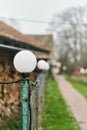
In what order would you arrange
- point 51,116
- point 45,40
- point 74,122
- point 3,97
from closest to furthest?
1. point 3,97
2. point 74,122
3. point 51,116
4. point 45,40

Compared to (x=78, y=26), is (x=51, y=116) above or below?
below

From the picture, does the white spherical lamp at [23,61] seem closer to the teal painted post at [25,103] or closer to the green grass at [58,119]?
the teal painted post at [25,103]

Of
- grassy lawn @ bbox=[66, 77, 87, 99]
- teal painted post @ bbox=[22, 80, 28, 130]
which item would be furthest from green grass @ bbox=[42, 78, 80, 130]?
grassy lawn @ bbox=[66, 77, 87, 99]

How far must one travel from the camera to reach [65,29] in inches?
2579

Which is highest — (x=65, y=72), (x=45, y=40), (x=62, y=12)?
(x=62, y=12)

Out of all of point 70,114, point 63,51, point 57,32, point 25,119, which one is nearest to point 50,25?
point 57,32

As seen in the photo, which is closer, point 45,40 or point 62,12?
point 45,40

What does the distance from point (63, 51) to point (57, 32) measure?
6.76m

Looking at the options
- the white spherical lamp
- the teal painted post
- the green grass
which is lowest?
the green grass

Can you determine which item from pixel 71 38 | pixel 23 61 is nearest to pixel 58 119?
pixel 23 61

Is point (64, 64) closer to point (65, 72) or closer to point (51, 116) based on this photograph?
point (65, 72)

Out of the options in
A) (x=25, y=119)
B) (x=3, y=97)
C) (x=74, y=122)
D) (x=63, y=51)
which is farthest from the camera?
(x=63, y=51)

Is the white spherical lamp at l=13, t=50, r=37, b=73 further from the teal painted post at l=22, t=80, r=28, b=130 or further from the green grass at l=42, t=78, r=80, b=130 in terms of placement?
the green grass at l=42, t=78, r=80, b=130

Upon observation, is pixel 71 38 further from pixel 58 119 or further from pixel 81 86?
pixel 58 119
